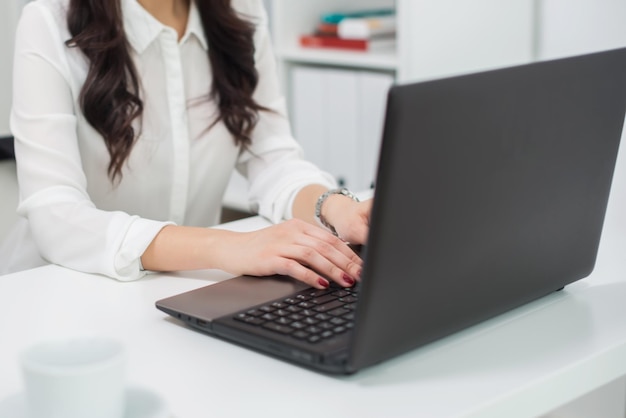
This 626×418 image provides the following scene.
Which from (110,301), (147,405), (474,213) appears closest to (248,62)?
(110,301)

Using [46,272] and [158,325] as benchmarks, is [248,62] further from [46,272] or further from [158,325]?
[158,325]

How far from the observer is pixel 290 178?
4.80 ft

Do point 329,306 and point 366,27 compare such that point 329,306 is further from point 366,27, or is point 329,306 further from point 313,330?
point 366,27

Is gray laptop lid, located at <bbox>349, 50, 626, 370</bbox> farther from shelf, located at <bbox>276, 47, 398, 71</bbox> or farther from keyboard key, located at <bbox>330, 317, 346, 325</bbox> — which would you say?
shelf, located at <bbox>276, 47, 398, 71</bbox>

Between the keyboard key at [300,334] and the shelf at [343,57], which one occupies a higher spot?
the keyboard key at [300,334]

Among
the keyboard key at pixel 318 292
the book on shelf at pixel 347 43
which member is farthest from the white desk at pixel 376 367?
the book on shelf at pixel 347 43

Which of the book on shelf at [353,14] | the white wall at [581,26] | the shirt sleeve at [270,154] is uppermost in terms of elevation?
the white wall at [581,26]

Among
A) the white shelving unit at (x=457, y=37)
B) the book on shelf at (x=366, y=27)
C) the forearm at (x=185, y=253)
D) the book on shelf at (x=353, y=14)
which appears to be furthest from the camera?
the book on shelf at (x=353, y=14)

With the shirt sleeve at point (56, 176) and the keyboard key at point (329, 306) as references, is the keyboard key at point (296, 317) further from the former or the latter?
the shirt sleeve at point (56, 176)

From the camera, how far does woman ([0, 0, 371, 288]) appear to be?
43.0 inches

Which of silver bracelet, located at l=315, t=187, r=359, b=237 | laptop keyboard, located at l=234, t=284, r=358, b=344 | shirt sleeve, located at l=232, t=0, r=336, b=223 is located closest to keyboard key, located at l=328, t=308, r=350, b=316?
laptop keyboard, located at l=234, t=284, r=358, b=344

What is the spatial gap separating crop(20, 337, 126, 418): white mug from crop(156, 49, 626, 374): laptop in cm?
19

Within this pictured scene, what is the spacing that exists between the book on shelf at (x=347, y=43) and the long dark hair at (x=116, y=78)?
39.6 inches

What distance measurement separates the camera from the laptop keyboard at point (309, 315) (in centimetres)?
82
